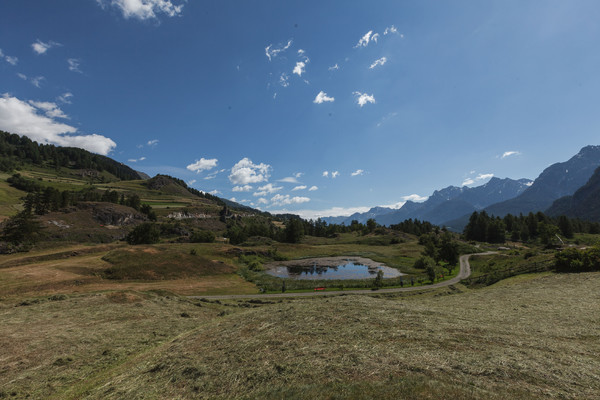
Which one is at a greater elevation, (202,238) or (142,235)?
(142,235)

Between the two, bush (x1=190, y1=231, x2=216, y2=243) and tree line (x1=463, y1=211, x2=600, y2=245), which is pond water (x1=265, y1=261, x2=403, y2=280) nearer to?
bush (x1=190, y1=231, x2=216, y2=243)

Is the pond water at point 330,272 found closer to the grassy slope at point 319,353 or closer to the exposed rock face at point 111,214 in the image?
the grassy slope at point 319,353

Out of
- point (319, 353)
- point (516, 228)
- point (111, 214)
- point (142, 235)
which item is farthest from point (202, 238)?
point (516, 228)

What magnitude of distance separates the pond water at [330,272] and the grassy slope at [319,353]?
52172 millimetres

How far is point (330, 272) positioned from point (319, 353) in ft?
242

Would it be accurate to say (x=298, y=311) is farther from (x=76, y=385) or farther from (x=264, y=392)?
(x=76, y=385)

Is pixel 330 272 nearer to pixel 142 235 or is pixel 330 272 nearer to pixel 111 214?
pixel 142 235

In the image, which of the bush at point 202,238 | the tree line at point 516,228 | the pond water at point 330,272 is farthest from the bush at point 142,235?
the tree line at point 516,228

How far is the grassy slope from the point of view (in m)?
9.13

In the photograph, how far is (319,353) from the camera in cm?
1258

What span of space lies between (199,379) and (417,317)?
14.8 metres

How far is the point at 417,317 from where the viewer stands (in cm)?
1827

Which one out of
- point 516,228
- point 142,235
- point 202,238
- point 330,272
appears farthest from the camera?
point 516,228

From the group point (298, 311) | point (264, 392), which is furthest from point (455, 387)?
point (298, 311)
